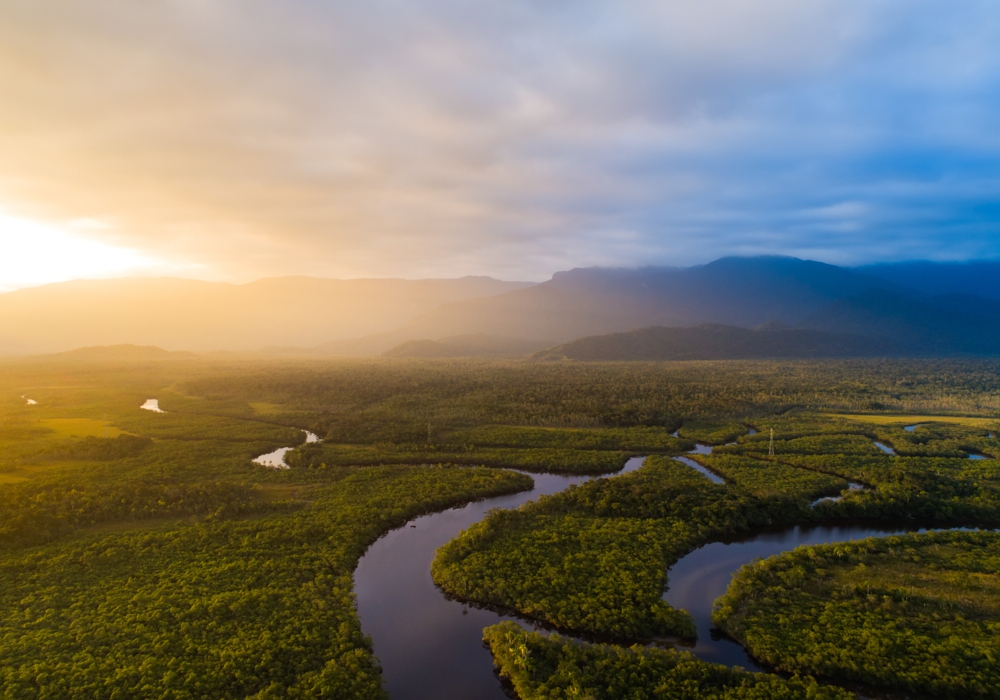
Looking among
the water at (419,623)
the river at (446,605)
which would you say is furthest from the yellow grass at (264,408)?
the water at (419,623)

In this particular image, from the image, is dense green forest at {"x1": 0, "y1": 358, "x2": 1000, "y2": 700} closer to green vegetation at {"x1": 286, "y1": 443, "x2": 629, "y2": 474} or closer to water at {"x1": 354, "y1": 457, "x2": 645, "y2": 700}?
green vegetation at {"x1": 286, "y1": 443, "x2": 629, "y2": 474}

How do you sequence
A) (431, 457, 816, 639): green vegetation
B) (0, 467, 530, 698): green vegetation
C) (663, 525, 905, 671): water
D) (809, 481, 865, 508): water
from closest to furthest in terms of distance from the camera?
(0, 467, 530, 698): green vegetation, (663, 525, 905, 671): water, (431, 457, 816, 639): green vegetation, (809, 481, 865, 508): water

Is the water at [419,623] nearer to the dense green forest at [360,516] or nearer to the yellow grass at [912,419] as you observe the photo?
the dense green forest at [360,516]

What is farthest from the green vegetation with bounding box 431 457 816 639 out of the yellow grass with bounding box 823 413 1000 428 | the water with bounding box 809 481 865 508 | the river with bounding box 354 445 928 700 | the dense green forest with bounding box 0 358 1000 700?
the yellow grass with bounding box 823 413 1000 428

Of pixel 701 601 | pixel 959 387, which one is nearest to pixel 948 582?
pixel 701 601

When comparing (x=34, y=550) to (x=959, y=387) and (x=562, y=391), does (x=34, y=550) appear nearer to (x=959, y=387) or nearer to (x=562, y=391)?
(x=562, y=391)

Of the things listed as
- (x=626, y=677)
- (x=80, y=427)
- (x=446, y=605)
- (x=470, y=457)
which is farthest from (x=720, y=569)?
(x=80, y=427)
